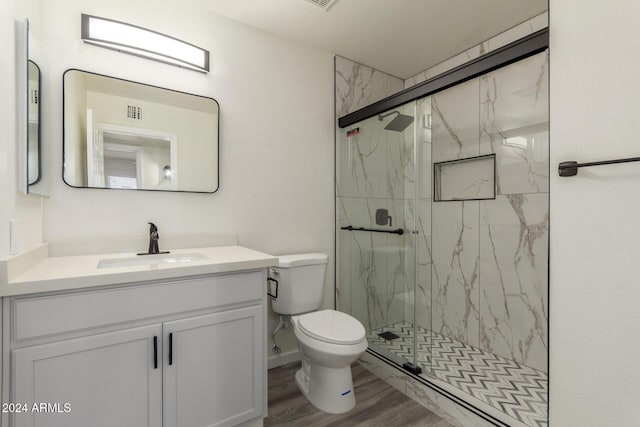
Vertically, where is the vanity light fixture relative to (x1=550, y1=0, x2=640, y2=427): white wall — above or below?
above

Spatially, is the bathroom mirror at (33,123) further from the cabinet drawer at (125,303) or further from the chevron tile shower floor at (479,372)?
the chevron tile shower floor at (479,372)

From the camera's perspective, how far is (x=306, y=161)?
2291mm

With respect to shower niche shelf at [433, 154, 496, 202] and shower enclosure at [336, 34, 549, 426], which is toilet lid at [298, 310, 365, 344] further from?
shower niche shelf at [433, 154, 496, 202]

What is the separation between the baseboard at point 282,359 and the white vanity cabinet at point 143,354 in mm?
656

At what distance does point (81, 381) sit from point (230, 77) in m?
1.77

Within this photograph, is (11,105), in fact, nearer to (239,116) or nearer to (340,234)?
(239,116)

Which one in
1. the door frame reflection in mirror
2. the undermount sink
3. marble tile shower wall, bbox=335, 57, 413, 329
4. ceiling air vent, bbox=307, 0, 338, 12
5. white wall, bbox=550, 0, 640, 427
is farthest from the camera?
marble tile shower wall, bbox=335, 57, 413, 329

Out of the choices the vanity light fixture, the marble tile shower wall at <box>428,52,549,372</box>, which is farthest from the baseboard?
the vanity light fixture

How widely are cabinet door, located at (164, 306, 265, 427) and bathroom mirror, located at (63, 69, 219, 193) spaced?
2.79 ft

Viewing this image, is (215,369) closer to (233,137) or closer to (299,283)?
(299,283)

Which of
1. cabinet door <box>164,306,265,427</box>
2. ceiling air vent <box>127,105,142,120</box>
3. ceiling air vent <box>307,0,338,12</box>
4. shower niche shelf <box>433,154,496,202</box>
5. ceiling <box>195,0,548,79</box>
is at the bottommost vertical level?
cabinet door <box>164,306,265,427</box>

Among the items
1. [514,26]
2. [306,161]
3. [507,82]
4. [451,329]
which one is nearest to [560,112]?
[507,82]

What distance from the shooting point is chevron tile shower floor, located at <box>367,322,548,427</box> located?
1.59 meters

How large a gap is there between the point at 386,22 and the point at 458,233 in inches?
65.6
